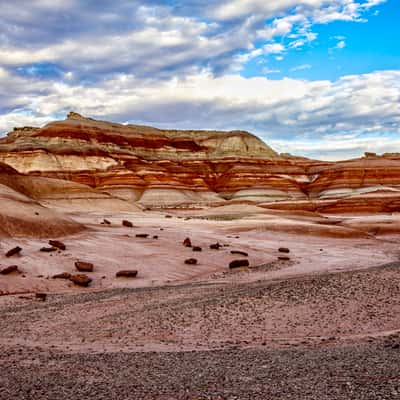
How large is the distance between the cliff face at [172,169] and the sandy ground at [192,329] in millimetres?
43572

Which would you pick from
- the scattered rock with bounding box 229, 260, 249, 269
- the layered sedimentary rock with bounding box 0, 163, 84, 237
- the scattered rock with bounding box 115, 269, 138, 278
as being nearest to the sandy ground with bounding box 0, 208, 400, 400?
the scattered rock with bounding box 115, 269, 138, 278

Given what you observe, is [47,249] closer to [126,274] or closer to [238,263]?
[126,274]

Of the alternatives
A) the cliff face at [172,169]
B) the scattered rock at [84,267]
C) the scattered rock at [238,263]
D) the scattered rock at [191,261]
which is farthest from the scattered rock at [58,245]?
the cliff face at [172,169]

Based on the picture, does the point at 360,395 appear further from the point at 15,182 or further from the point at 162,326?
the point at 15,182

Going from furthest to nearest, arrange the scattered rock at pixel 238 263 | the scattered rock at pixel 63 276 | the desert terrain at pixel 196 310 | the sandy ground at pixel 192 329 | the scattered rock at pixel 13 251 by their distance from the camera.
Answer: the scattered rock at pixel 238 263
the scattered rock at pixel 13 251
the scattered rock at pixel 63 276
the desert terrain at pixel 196 310
the sandy ground at pixel 192 329

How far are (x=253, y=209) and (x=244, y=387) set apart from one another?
158ft

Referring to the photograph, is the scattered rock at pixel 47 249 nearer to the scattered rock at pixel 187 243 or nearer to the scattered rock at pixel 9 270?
the scattered rock at pixel 9 270

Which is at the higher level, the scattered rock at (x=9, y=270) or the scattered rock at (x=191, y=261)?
the scattered rock at (x=9, y=270)

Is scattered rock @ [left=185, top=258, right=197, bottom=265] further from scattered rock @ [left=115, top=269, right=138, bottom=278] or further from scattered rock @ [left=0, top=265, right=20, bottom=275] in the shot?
scattered rock @ [left=0, top=265, right=20, bottom=275]

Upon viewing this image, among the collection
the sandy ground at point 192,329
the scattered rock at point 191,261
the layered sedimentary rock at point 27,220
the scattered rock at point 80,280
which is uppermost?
the layered sedimentary rock at point 27,220

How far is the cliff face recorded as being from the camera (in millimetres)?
73562

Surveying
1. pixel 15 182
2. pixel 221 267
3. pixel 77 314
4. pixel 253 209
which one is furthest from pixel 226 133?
pixel 77 314

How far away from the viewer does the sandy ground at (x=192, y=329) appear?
6.08 meters

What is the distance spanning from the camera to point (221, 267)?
773 inches
